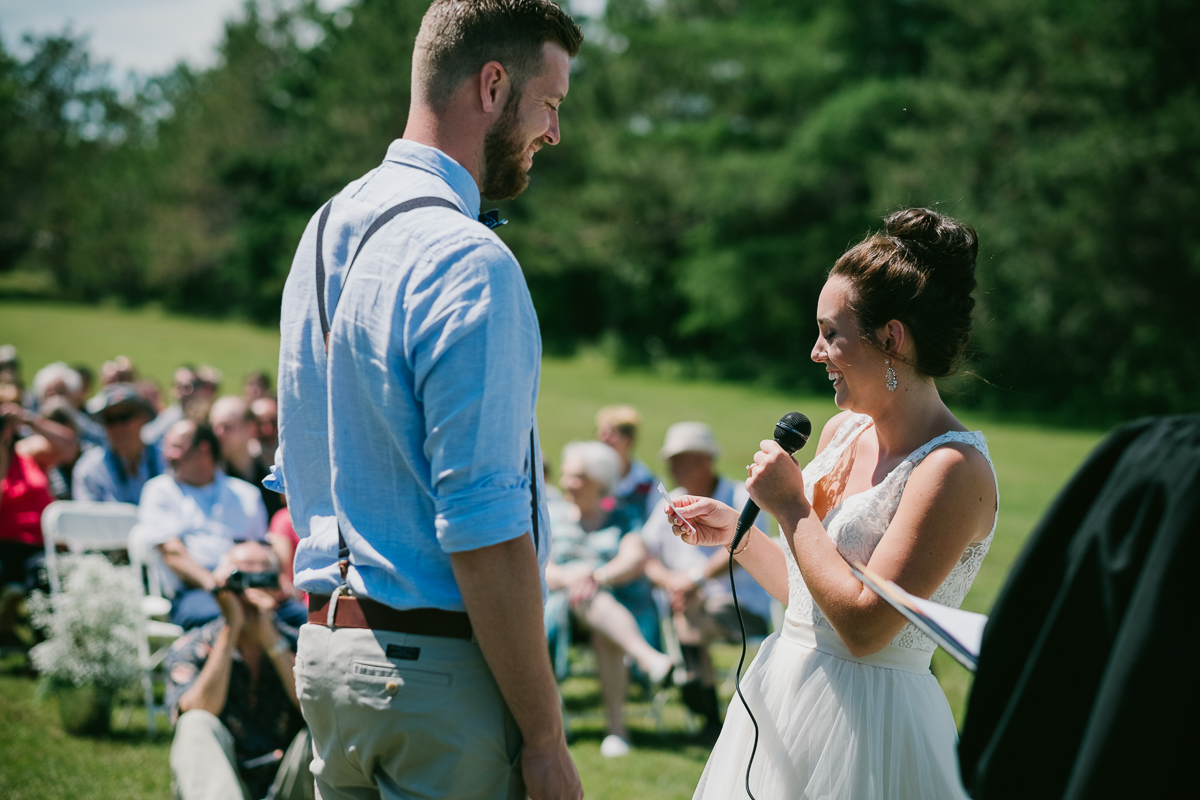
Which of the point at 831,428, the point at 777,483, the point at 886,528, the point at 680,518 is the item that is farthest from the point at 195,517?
the point at 886,528

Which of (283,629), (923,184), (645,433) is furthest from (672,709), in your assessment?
(923,184)

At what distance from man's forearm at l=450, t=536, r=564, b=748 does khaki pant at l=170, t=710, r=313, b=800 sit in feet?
6.67

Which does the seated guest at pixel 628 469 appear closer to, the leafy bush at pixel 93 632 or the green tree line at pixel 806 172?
the leafy bush at pixel 93 632

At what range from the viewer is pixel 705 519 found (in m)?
2.66

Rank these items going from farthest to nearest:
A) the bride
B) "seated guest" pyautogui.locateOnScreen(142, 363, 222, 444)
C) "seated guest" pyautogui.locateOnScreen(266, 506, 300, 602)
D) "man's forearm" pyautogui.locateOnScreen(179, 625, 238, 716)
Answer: "seated guest" pyautogui.locateOnScreen(142, 363, 222, 444) < "seated guest" pyautogui.locateOnScreen(266, 506, 300, 602) < "man's forearm" pyautogui.locateOnScreen(179, 625, 238, 716) < the bride

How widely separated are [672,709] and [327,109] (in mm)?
47649

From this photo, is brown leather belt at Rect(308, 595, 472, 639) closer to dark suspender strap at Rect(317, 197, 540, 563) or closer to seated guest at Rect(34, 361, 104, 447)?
dark suspender strap at Rect(317, 197, 540, 563)

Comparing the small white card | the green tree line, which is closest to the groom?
the small white card

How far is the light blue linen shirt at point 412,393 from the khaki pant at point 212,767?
6.25 ft

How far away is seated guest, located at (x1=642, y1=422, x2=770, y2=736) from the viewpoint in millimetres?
6344

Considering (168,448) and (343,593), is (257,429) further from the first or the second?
(343,593)

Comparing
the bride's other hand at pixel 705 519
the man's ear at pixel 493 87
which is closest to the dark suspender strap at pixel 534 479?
the man's ear at pixel 493 87

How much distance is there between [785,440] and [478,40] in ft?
4.55

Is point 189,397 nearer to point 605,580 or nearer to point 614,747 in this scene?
point 605,580
